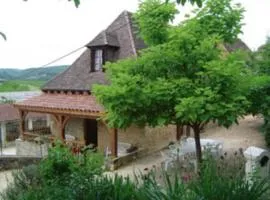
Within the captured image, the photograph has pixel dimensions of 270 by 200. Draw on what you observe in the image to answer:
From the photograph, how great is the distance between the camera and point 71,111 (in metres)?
18.2

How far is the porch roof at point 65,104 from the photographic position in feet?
57.1

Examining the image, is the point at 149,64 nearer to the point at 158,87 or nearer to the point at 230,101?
the point at 158,87

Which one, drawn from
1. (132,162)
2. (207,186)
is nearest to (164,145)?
(132,162)

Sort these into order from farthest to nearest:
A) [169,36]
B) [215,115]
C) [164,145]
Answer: [164,145] → [169,36] → [215,115]

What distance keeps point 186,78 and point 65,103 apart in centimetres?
939

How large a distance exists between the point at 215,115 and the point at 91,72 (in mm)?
10735

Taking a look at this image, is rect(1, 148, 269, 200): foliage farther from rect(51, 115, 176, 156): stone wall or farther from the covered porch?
rect(51, 115, 176, 156): stone wall

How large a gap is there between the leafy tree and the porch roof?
5188 millimetres

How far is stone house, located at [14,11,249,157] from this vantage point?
60.3 feet

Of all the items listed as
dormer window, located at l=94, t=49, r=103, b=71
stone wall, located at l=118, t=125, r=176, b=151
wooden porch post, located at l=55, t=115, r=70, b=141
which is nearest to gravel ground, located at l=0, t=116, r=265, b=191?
stone wall, located at l=118, t=125, r=176, b=151

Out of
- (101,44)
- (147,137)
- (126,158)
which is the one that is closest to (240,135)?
(147,137)

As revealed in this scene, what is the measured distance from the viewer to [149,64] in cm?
1142

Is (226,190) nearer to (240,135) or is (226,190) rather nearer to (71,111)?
(71,111)

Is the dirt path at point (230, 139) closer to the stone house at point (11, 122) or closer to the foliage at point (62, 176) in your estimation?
the foliage at point (62, 176)
